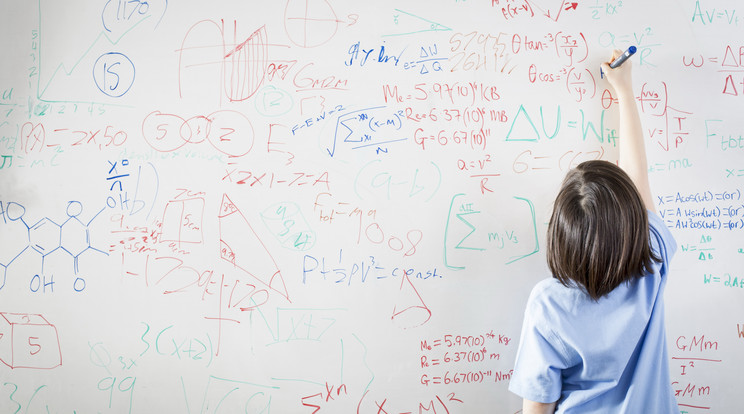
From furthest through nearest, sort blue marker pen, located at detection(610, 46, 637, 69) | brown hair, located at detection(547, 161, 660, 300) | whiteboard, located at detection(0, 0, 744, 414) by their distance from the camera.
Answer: whiteboard, located at detection(0, 0, 744, 414)
blue marker pen, located at detection(610, 46, 637, 69)
brown hair, located at detection(547, 161, 660, 300)

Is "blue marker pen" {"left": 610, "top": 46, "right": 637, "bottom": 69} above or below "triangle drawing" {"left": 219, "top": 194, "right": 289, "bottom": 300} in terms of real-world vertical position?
above

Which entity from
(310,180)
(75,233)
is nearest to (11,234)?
(75,233)

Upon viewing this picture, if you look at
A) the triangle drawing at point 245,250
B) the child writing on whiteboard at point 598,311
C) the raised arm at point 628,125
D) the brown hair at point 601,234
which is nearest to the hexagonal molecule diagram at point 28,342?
the triangle drawing at point 245,250

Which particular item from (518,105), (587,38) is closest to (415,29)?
(518,105)

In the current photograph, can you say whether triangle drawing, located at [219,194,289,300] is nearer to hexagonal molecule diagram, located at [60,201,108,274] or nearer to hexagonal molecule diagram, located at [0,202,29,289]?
hexagonal molecule diagram, located at [60,201,108,274]

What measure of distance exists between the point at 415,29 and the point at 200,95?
0.70m

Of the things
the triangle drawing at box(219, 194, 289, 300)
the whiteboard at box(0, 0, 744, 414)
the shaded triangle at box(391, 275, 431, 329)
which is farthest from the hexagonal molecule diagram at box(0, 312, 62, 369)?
the shaded triangle at box(391, 275, 431, 329)

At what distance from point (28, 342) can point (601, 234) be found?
171 centimetres

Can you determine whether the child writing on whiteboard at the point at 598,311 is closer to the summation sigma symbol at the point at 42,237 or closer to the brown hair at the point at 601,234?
the brown hair at the point at 601,234

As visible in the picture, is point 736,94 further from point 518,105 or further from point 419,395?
point 419,395

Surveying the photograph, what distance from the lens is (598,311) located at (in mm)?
1151

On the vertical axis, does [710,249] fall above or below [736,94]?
below

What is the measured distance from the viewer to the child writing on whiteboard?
3.61 feet

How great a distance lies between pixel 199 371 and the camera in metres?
1.50
